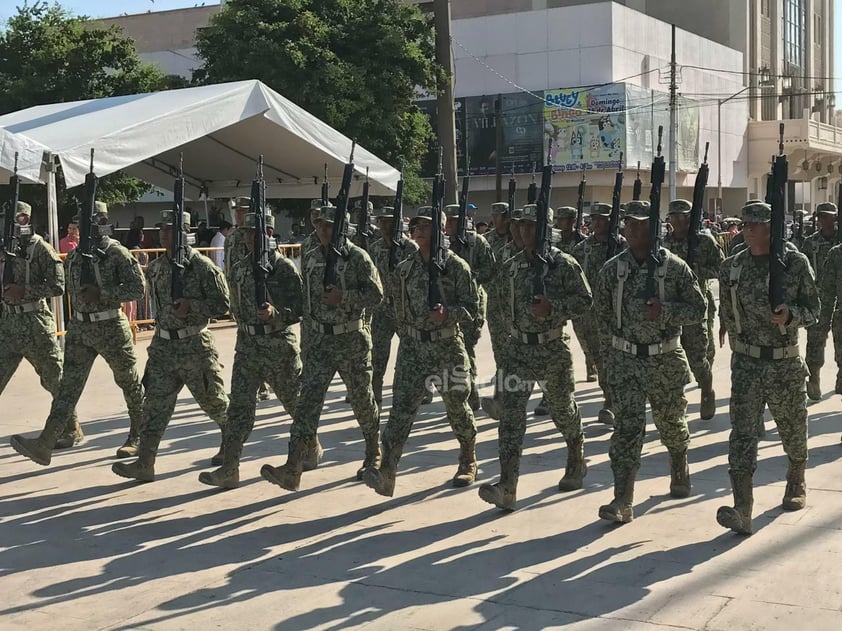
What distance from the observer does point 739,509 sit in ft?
20.0

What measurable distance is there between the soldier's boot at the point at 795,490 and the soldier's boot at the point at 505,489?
168cm

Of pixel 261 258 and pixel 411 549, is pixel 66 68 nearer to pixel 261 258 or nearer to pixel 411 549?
pixel 261 258

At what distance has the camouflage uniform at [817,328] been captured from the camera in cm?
998

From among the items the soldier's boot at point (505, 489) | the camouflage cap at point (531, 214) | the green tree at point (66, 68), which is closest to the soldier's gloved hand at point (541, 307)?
the camouflage cap at point (531, 214)

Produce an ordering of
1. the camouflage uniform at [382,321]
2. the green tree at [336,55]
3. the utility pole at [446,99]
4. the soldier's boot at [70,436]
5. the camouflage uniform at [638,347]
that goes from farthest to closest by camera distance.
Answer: the green tree at [336,55]
the utility pole at [446,99]
the camouflage uniform at [382,321]
the soldier's boot at [70,436]
the camouflage uniform at [638,347]

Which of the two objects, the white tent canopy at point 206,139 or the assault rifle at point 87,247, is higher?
the white tent canopy at point 206,139

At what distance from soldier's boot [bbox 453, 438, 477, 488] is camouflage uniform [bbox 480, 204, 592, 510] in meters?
0.73

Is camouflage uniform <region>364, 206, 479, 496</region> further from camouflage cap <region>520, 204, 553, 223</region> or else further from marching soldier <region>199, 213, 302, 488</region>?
marching soldier <region>199, 213, 302, 488</region>

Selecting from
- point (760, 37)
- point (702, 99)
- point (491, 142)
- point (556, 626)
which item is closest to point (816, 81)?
point (760, 37)

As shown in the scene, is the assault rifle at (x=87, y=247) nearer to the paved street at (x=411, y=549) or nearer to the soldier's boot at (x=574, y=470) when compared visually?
the paved street at (x=411, y=549)

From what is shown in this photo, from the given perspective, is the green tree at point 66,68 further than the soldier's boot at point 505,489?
Yes

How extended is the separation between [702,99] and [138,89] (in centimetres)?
3111

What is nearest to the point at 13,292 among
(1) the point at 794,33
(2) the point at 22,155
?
(2) the point at 22,155

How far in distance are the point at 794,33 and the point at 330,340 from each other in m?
63.5
